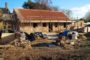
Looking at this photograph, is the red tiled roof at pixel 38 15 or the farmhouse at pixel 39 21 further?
the red tiled roof at pixel 38 15

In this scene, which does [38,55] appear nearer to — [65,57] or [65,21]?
[65,57]

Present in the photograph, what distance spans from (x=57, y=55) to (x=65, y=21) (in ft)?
114

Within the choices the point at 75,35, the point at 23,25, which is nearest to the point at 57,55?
the point at 75,35

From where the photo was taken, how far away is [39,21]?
151 feet

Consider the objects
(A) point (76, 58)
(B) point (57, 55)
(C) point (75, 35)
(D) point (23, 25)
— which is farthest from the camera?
(D) point (23, 25)

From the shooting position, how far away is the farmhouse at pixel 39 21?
148 feet

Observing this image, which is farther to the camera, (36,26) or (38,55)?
(36,26)

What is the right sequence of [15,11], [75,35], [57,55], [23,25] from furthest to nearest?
[15,11]
[23,25]
[75,35]
[57,55]

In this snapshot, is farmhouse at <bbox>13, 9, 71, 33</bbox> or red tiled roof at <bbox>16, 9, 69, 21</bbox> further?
red tiled roof at <bbox>16, 9, 69, 21</bbox>

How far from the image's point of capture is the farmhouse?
148ft

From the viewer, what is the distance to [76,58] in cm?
1386

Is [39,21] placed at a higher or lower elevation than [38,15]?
lower

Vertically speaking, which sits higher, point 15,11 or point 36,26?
point 15,11

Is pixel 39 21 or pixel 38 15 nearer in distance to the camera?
pixel 39 21
